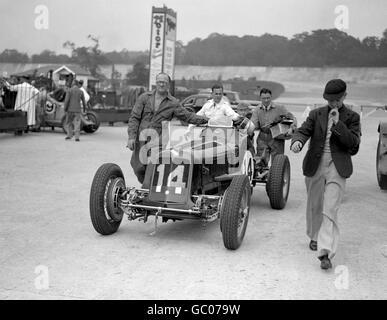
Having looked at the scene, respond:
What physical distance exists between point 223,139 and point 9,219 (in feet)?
9.50

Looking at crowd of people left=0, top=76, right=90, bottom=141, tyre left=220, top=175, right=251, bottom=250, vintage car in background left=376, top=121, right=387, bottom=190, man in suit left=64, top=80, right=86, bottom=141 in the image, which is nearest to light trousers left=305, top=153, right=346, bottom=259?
tyre left=220, top=175, right=251, bottom=250

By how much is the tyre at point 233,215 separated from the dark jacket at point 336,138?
749 mm

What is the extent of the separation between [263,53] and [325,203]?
80.8 meters

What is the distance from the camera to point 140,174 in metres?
7.23

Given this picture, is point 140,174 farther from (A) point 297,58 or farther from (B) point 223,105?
(A) point 297,58

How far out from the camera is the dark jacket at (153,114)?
730cm

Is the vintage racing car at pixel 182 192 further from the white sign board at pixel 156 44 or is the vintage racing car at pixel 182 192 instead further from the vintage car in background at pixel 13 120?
the white sign board at pixel 156 44

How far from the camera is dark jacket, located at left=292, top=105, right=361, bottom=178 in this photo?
17.2 ft

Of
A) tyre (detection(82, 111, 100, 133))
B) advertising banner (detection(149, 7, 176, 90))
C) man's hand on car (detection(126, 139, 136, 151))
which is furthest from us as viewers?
advertising banner (detection(149, 7, 176, 90))

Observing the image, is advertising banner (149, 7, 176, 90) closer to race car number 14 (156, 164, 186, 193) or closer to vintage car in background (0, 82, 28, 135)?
vintage car in background (0, 82, 28, 135)

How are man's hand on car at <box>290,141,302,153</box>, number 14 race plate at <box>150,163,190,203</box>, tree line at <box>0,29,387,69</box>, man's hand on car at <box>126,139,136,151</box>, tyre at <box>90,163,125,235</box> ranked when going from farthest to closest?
1. tree line at <box>0,29,387,69</box>
2. man's hand on car at <box>126,139,136,151</box>
3. number 14 race plate at <box>150,163,190,203</box>
4. tyre at <box>90,163,125,235</box>
5. man's hand on car at <box>290,141,302,153</box>

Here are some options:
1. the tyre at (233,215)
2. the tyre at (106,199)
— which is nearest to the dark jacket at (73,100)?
the tyre at (106,199)

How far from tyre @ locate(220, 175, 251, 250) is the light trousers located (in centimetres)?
72

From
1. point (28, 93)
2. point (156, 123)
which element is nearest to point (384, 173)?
point (156, 123)
